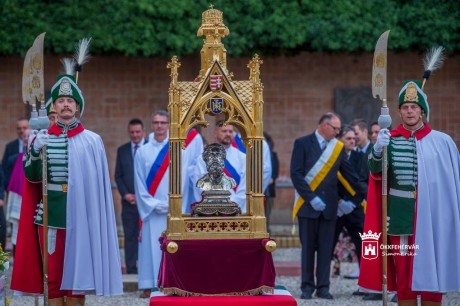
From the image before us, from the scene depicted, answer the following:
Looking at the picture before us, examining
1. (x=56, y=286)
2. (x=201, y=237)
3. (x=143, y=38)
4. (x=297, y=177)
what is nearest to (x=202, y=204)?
(x=201, y=237)

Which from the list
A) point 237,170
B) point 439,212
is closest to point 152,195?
point 237,170

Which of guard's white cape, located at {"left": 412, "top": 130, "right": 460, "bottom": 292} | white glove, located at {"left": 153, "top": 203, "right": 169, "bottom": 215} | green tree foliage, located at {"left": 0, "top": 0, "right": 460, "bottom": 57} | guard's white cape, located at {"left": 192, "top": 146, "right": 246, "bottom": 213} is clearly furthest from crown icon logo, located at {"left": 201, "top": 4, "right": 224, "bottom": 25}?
green tree foliage, located at {"left": 0, "top": 0, "right": 460, "bottom": 57}

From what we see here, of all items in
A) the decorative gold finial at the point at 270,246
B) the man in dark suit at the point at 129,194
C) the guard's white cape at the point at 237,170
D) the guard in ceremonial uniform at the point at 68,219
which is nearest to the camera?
the decorative gold finial at the point at 270,246

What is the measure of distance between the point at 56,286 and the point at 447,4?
40.9ft

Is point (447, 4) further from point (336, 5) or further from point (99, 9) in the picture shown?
point (99, 9)

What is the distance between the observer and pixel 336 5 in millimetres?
22531

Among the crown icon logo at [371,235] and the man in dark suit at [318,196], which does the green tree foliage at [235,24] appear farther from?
the crown icon logo at [371,235]

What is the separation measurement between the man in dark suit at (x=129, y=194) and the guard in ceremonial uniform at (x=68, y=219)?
5077 millimetres

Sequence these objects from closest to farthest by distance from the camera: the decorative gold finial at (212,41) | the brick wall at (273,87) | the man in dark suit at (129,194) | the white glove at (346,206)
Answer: the decorative gold finial at (212,41)
the white glove at (346,206)
the man in dark suit at (129,194)
the brick wall at (273,87)

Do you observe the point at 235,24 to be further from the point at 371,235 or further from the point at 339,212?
the point at 371,235

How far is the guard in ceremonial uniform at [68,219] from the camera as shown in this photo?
12.0 metres

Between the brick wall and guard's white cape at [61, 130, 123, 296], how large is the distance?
11183mm

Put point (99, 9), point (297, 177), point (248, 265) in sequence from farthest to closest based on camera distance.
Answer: point (99, 9) < point (297, 177) < point (248, 265)

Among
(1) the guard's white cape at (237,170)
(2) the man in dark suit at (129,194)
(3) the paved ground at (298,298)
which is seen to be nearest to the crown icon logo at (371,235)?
(1) the guard's white cape at (237,170)
